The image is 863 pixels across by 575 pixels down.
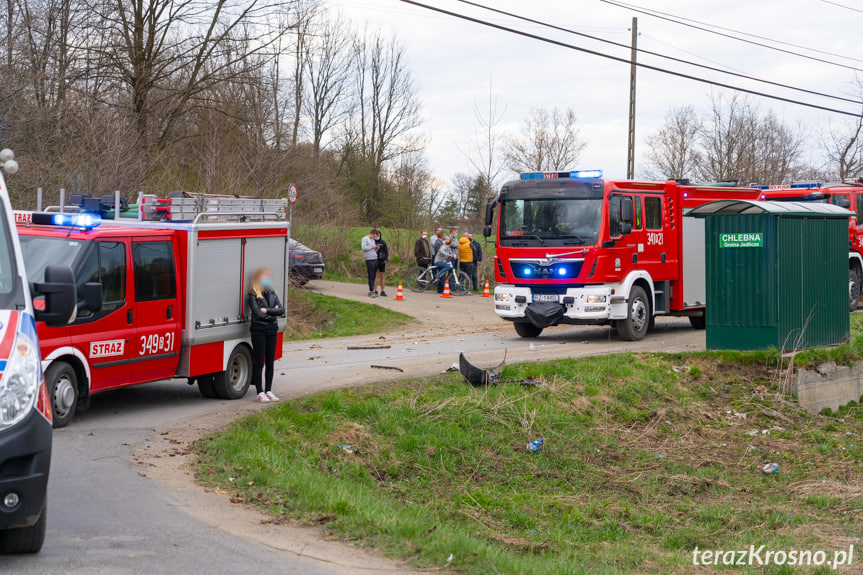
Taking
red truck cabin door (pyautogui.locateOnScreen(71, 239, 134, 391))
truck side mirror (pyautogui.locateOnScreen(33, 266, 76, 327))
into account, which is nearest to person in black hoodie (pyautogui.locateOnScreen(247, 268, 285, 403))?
red truck cabin door (pyautogui.locateOnScreen(71, 239, 134, 391))

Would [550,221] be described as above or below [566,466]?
above

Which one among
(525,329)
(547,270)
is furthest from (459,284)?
(547,270)

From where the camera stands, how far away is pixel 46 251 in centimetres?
970

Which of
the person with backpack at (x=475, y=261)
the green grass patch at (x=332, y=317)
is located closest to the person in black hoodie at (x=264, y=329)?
the green grass patch at (x=332, y=317)

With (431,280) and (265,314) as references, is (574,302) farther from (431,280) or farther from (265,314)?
(431,280)

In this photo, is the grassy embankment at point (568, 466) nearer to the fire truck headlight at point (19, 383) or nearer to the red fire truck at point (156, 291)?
the red fire truck at point (156, 291)

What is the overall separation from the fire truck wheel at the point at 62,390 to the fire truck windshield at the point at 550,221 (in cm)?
1026

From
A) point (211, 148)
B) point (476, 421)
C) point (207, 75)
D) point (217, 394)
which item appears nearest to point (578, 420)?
point (476, 421)

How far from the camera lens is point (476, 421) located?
1136 centimetres

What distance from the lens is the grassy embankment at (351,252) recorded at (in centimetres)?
3195

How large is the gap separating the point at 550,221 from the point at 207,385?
8486 millimetres

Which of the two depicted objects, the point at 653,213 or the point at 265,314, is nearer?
the point at 265,314

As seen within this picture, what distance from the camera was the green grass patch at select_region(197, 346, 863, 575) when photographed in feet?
23.5

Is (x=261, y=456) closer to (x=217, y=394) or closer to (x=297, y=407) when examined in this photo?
(x=297, y=407)
